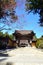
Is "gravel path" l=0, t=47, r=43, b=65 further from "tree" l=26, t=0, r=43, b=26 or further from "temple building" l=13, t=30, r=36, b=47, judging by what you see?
"temple building" l=13, t=30, r=36, b=47

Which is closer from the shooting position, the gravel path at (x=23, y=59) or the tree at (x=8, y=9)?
the gravel path at (x=23, y=59)

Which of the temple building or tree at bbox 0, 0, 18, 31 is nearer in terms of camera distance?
tree at bbox 0, 0, 18, 31

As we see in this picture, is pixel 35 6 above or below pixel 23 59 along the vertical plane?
above

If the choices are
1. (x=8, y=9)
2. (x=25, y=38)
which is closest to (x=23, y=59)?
(x=8, y=9)

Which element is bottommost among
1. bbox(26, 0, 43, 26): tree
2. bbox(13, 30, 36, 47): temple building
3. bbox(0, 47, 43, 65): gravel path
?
bbox(0, 47, 43, 65): gravel path

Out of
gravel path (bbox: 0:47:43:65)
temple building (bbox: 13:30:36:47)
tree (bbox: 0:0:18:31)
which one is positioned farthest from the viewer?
temple building (bbox: 13:30:36:47)

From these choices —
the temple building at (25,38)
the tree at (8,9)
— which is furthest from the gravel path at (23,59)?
the temple building at (25,38)

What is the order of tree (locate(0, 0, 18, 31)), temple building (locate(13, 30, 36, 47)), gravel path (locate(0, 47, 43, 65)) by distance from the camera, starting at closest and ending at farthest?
gravel path (locate(0, 47, 43, 65)) → tree (locate(0, 0, 18, 31)) → temple building (locate(13, 30, 36, 47))

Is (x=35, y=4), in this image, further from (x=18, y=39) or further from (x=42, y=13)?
(x=18, y=39)

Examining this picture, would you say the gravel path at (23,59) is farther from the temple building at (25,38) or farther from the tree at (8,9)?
the temple building at (25,38)

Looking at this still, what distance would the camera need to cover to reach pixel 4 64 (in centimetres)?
1243

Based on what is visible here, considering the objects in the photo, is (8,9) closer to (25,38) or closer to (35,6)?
(35,6)

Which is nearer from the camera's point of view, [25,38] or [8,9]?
[8,9]

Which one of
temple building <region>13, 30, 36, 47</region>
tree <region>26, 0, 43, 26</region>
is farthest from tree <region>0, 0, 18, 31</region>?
temple building <region>13, 30, 36, 47</region>
